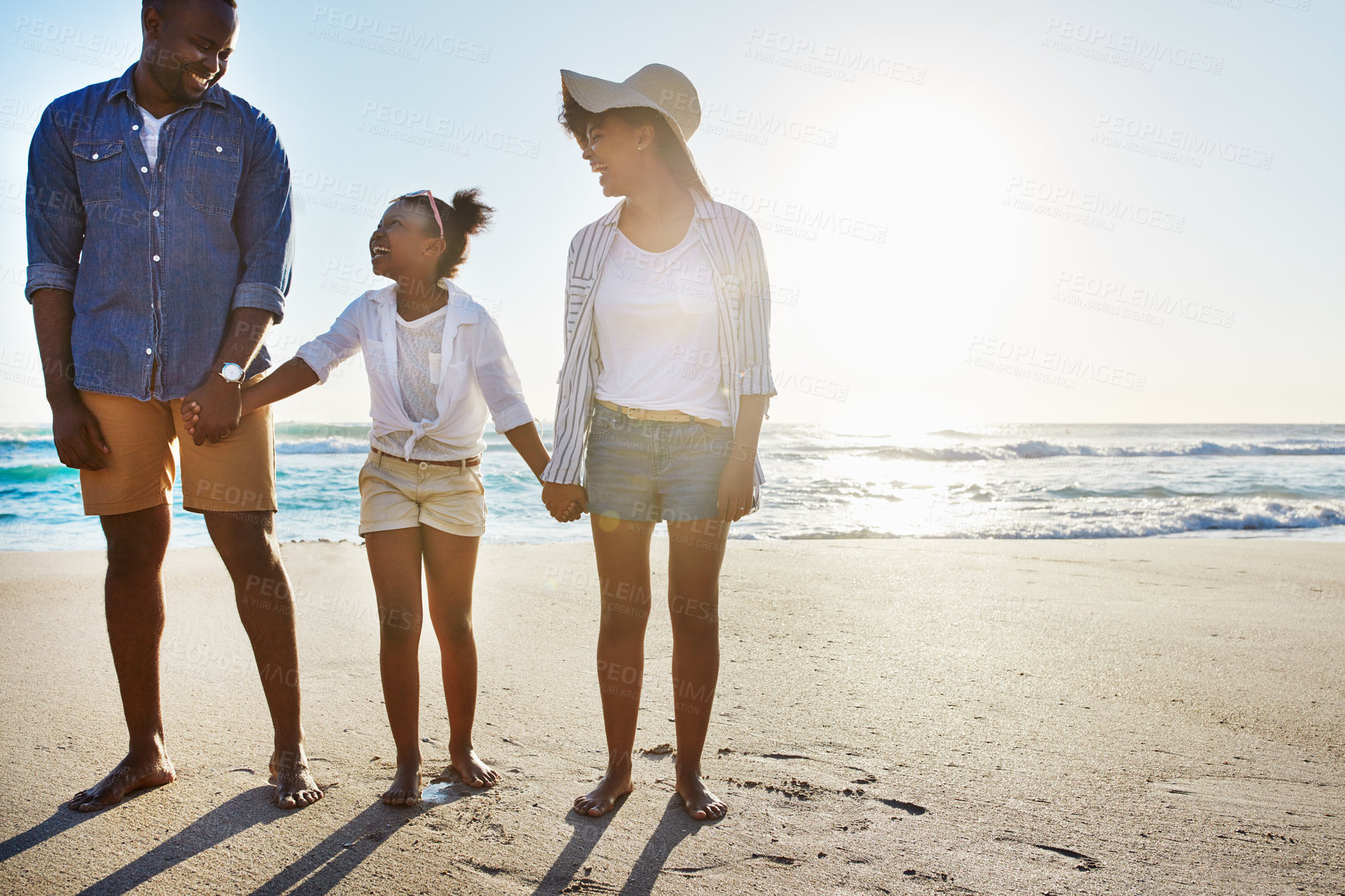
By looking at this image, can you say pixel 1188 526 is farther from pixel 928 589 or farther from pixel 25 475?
pixel 25 475

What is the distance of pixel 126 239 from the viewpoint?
2.29 m

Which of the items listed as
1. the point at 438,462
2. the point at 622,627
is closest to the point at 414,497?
the point at 438,462

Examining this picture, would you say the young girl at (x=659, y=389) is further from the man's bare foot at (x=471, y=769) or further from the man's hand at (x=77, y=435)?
the man's hand at (x=77, y=435)

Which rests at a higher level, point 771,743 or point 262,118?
point 262,118

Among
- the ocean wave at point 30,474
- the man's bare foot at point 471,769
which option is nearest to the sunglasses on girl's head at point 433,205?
the man's bare foot at point 471,769

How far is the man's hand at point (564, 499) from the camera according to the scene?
2.38m

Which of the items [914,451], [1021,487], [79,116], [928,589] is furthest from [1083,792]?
[914,451]

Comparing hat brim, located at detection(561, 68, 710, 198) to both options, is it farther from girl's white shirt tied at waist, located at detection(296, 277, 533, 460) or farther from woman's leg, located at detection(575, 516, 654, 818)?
woman's leg, located at detection(575, 516, 654, 818)

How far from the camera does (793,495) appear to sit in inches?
538

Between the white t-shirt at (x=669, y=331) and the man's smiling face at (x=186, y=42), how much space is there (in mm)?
1226

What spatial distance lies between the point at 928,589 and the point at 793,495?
8411 mm

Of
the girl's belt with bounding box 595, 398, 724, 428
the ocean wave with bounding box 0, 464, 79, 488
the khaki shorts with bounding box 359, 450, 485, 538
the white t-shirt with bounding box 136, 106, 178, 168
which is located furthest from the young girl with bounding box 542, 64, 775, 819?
the ocean wave with bounding box 0, 464, 79, 488

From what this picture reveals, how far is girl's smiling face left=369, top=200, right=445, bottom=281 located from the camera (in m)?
2.51

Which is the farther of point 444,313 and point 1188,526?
point 1188,526
